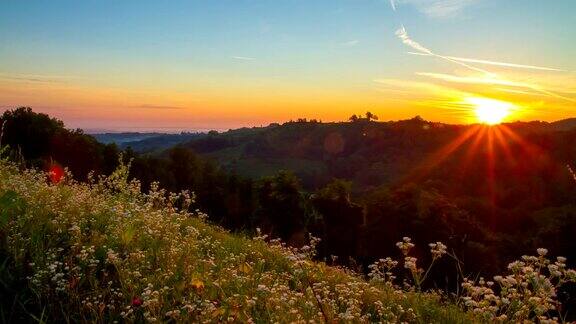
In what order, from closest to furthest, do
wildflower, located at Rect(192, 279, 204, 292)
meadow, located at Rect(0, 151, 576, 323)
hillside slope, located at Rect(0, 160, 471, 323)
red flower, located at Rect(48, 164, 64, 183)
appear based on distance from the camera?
meadow, located at Rect(0, 151, 576, 323) < hillside slope, located at Rect(0, 160, 471, 323) < wildflower, located at Rect(192, 279, 204, 292) < red flower, located at Rect(48, 164, 64, 183)

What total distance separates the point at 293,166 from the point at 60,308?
172m

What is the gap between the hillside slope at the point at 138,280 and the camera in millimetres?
3867

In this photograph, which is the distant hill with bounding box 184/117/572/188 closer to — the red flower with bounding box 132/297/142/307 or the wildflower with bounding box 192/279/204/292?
the wildflower with bounding box 192/279/204/292

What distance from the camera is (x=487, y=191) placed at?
277 feet

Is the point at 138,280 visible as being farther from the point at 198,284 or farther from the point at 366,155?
the point at 366,155

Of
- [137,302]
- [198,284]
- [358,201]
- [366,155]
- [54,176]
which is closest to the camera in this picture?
→ [137,302]

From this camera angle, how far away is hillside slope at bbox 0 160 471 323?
12.7 ft

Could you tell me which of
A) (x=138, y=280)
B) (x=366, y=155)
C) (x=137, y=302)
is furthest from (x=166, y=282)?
(x=366, y=155)

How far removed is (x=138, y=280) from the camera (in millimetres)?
4551

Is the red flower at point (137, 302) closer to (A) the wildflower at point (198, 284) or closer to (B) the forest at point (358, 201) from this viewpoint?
(A) the wildflower at point (198, 284)

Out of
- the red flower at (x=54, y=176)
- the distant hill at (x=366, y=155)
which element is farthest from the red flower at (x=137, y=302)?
the distant hill at (x=366, y=155)

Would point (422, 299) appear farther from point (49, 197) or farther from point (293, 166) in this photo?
point (293, 166)

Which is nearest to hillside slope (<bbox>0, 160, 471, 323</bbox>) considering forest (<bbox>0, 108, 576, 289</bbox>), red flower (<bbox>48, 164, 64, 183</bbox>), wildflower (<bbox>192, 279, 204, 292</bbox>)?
wildflower (<bbox>192, 279, 204, 292</bbox>)

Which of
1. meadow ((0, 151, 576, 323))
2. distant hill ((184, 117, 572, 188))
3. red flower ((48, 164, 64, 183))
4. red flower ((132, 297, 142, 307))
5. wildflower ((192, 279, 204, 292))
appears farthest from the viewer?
distant hill ((184, 117, 572, 188))
